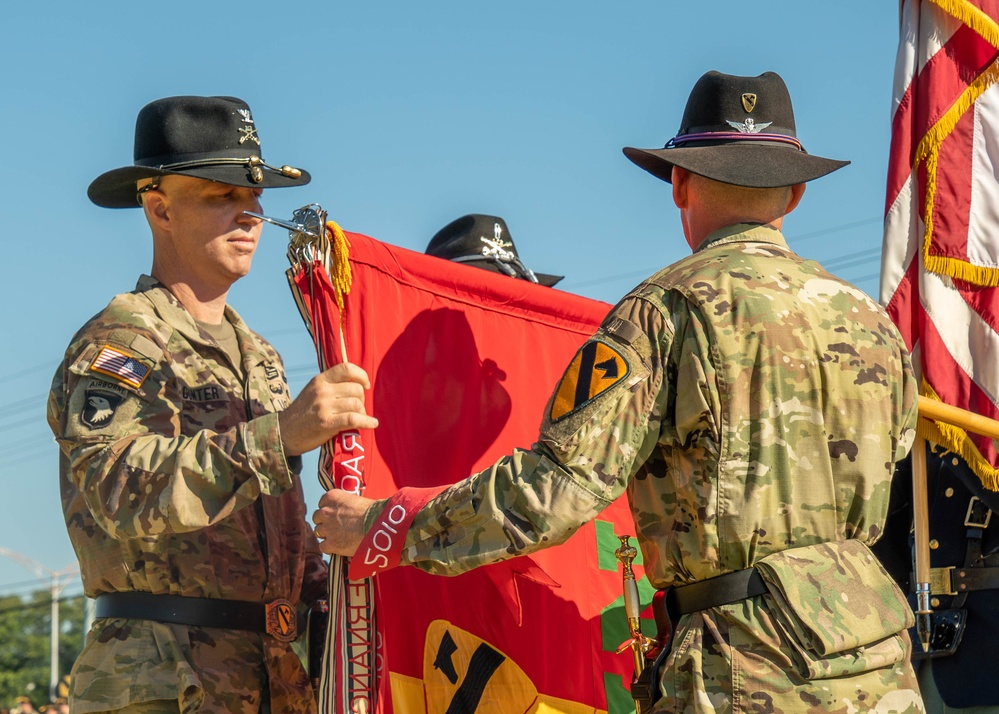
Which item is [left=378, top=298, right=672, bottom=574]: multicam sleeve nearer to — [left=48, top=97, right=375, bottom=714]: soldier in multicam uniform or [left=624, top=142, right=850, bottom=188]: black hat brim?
[left=624, top=142, right=850, bottom=188]: black hat brim

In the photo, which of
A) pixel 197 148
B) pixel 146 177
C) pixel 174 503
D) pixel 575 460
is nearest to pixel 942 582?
pixel 575 460

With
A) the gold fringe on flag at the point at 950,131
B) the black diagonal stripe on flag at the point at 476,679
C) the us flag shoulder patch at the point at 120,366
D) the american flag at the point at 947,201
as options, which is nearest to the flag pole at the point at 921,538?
the american flag at the point at 947,201

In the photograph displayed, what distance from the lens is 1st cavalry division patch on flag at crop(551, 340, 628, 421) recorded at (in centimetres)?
359

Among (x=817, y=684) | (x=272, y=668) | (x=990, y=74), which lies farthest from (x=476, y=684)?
(x=990, y=74)

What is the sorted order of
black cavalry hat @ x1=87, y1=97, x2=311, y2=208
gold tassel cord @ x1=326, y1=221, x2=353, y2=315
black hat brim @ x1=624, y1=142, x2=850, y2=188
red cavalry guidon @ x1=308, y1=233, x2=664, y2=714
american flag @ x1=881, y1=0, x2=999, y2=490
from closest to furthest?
1. black hat brim @ x1=624, y1=142, x2=850, y2=188
2. gold tassel cord @ x1=326, y1=221, x2=353, y2=315
3. red cavalry guidon @ x1=308, y1=233, x2=664, y2=714
4. black cavalry hat @ x1=87, y1=97, x2=311, y2=208
5. american flag @ x1=881, y1=0, x2=999, y2=490

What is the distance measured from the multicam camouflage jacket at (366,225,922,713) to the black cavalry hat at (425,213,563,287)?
3.24 metres

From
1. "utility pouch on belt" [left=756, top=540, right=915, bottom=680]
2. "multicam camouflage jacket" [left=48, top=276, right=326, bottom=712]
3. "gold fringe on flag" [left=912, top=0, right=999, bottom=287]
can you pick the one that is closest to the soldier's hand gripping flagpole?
"multicam camouflage jacket" [left=48, top=276, right=326, bottom=712]

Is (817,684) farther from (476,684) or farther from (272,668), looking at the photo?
(272,668)

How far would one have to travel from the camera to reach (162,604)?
A: 4496 millimetres

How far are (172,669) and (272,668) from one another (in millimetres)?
401

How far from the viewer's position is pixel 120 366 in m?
4.44

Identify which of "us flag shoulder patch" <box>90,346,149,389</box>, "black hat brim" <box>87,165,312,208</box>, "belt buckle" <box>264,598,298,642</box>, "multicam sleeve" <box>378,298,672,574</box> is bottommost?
"belt buckle" <box>264,598,298,642</box>

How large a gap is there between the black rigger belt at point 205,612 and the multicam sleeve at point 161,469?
0.38 meters

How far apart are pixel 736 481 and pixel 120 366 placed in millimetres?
2006
